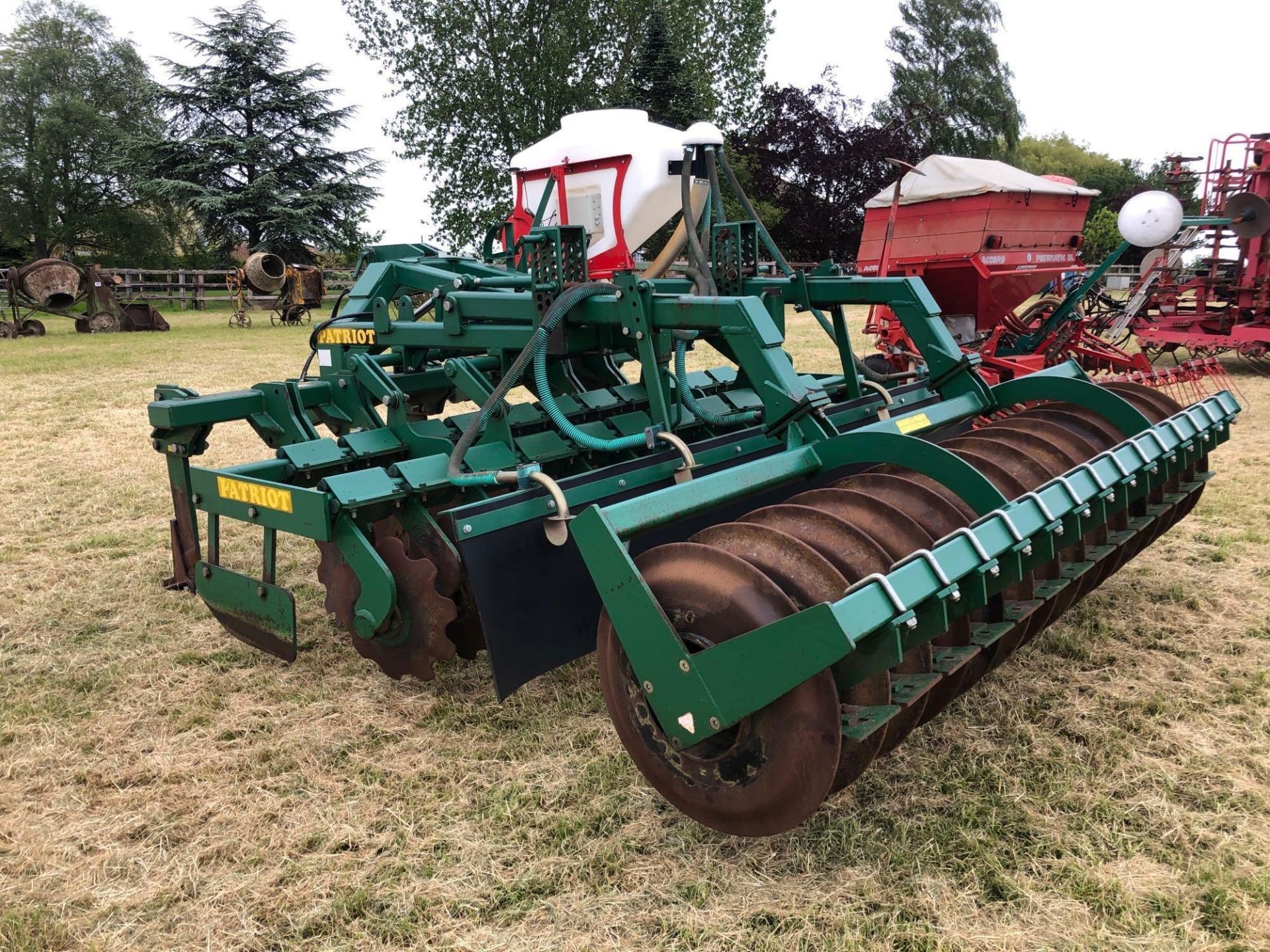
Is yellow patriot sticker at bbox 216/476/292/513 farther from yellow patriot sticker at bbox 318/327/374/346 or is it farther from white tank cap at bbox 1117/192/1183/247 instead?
white tank cap at bbox 1117/192/1183/247

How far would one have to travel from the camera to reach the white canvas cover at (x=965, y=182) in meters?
9.73

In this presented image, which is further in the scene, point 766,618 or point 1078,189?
point 1078,189

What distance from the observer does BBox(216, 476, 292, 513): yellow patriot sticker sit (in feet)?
11.8

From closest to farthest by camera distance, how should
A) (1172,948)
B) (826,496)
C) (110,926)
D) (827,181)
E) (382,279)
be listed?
(1172,948), (110,926), (826,496), (382,279), (827,181)

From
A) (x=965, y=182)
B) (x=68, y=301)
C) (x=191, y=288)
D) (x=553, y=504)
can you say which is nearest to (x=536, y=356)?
(x=553, y=504)

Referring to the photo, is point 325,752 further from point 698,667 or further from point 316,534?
point 698,667

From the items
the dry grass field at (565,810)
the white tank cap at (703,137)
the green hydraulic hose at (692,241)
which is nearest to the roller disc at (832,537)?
the dry grass field at (565,810)

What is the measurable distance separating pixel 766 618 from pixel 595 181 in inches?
124

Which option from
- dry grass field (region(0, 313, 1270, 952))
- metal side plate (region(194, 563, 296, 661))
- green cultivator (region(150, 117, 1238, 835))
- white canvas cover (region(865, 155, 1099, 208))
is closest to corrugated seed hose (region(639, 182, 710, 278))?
green cultivator (region(150, 117, 1238, 835))

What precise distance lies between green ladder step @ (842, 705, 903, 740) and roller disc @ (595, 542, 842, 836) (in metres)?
0.06

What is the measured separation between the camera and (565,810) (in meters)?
2.92

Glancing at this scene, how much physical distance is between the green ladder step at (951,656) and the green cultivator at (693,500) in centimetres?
1

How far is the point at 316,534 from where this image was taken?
139 inches

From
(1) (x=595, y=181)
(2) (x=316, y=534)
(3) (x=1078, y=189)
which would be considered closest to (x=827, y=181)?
(3) (x=1078, y=189)
